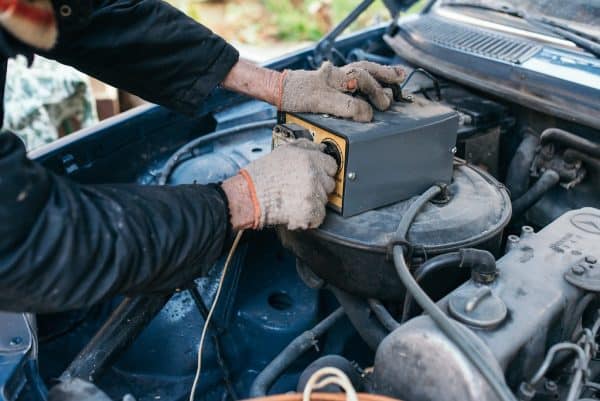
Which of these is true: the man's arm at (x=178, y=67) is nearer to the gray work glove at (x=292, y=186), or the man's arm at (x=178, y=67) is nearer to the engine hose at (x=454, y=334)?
the gray work glove at (x=292, y=186)

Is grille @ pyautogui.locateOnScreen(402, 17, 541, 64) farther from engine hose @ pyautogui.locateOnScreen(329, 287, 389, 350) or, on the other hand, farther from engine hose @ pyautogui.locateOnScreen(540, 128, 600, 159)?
engine hose @ pyautogui.locateOnScreen(329, 287, 389, 350)

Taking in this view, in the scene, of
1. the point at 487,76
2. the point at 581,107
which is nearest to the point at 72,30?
the point at 487,76

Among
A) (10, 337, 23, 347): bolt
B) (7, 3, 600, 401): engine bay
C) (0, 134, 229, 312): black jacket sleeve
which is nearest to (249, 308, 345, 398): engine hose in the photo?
(7, 3, 600, 401): engine bay

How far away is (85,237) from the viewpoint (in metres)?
0.90

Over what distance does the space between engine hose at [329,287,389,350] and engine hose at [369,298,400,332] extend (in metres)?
0.03

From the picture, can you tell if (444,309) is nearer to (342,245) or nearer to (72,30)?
(342,245)

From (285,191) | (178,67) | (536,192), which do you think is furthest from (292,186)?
(536,192)

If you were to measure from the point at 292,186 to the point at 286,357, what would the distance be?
375mm

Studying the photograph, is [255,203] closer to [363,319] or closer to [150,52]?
[363,319]

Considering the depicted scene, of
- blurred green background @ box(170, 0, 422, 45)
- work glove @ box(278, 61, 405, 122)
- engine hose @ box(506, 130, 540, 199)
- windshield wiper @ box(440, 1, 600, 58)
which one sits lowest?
blurred green background @ box(170, 0, 422, 45)

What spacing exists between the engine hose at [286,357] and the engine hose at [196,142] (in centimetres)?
57

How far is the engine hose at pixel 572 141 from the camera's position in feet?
4.52

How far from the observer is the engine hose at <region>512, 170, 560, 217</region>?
1.43 metres

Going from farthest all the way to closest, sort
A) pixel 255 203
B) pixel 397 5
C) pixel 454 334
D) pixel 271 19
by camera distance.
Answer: pixel 271 19 → pixel 397 5 → pixel 255 203 → pixel 454 334
